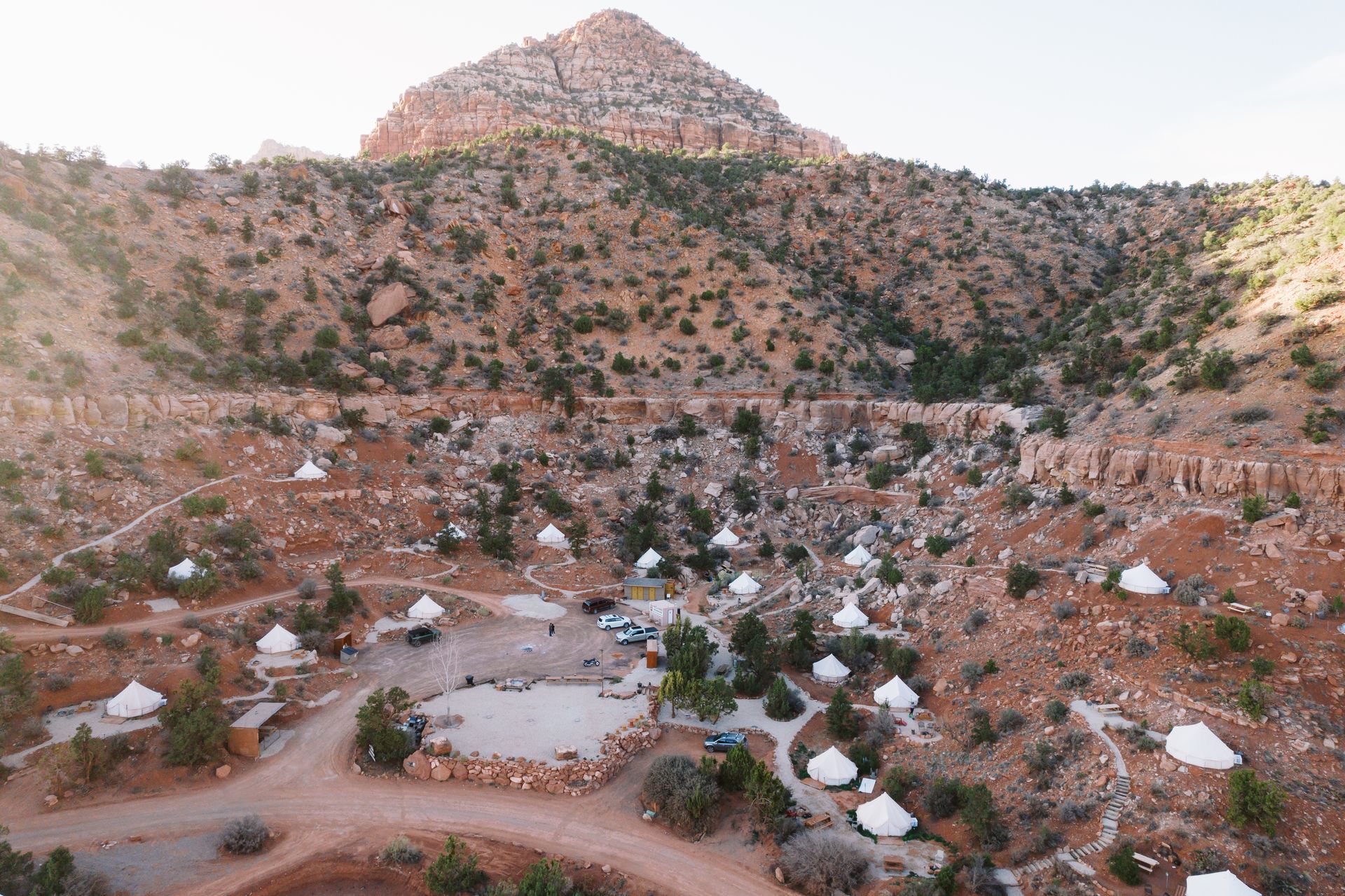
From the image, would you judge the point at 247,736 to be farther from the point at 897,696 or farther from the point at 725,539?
the point at 725,539

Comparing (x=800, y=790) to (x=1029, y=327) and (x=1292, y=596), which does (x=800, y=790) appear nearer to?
(x=1292, y=596)

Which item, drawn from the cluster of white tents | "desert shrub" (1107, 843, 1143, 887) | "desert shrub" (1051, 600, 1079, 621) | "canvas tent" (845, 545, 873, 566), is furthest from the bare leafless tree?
"desert shrub" (1051, 600, 1079, 621)

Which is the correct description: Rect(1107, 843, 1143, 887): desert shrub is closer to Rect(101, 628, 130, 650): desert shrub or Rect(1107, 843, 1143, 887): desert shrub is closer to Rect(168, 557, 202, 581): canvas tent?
Rect(101, 628, 130, 650): desert shrub

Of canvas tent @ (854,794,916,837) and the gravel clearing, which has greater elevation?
canvas tent @ (854,794,916,837)

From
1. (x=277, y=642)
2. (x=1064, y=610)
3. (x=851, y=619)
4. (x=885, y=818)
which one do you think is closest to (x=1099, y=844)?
(x=885, y=818)

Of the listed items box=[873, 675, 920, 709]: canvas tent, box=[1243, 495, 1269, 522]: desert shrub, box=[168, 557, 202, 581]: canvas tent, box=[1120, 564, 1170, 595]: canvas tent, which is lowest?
box=[873, 675, 920, 709]: canvas tent

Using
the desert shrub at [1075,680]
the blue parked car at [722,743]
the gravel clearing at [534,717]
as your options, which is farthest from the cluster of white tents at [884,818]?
the gravel clearing at [534,717]
